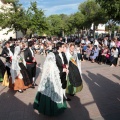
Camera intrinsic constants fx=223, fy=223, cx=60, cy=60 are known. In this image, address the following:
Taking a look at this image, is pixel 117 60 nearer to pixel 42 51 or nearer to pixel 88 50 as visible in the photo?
pixel 88 50

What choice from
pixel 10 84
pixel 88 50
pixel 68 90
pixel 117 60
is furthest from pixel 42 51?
pixel 68 90

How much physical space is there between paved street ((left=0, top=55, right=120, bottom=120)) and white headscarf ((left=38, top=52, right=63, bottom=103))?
567 millimetres

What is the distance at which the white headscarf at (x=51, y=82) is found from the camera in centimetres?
538

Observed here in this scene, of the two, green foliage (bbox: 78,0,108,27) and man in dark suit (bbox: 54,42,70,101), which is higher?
green foliage (bbox: 78,0,108,27)

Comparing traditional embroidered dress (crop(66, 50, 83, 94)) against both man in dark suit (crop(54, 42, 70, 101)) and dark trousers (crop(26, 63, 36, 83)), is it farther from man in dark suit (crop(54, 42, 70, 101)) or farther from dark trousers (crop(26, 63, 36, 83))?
dark trousers (crop(26, 63, 36, 83))

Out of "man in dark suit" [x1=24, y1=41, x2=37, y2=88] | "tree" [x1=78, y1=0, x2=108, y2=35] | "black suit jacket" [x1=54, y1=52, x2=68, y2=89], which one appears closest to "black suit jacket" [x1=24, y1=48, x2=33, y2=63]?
"man in dark suit" [x1=24, y1=41, x2=37, y2=88]

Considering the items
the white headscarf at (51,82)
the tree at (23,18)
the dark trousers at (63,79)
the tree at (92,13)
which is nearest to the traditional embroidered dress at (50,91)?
the white headscarf at (51,82)

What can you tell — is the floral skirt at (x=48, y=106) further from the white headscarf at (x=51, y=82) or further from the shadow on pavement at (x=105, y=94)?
the shadow on pavement at (x=105, y=94)

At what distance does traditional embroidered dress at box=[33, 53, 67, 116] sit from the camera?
5.38m

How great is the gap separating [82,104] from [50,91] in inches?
55.9

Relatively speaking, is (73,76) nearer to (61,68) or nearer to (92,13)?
(61,68)

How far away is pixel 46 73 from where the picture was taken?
5422 mm

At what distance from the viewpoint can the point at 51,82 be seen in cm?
539

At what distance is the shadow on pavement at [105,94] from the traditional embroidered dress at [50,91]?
4.00 feet
